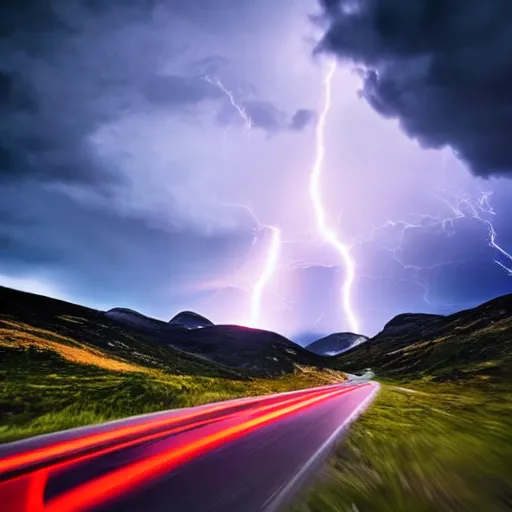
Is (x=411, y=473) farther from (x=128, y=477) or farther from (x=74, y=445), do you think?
(x=74, y=445)

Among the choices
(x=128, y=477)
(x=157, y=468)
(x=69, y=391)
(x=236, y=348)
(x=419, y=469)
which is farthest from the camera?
(x=236, y=348)

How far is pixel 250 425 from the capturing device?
11594 mm

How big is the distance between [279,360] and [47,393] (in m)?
122

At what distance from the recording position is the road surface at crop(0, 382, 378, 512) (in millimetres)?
4773

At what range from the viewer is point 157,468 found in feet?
20.3

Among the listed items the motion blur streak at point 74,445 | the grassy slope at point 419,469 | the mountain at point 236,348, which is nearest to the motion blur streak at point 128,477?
the motion blur streak at point 74,445

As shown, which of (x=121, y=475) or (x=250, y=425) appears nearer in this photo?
(x=121, y=475)

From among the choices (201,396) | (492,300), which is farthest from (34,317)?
(492,300)

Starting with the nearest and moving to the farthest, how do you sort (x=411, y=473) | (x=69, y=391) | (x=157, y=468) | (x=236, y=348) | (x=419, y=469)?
(x=157, y=468), (x=411, y=473), (x=419, y=469), (x=69, y=391), (x=236, y=348)

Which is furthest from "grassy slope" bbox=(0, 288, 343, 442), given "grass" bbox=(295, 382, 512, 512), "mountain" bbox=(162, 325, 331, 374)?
"mountain" bbox=(162, 325, 331, 374)

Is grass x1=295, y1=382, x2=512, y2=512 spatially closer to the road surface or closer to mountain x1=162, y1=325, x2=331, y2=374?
the road surface

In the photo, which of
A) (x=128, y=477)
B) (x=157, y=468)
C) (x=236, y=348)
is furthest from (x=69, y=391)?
(x=236, y=348)

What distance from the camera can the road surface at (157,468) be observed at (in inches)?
188

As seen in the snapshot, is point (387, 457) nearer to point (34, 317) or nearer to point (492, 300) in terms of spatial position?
point (34, 317)
